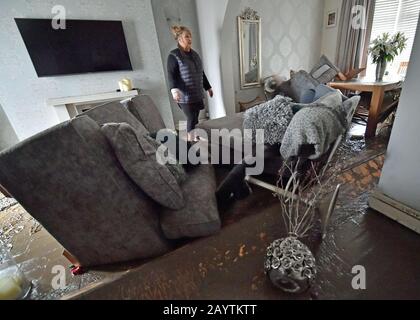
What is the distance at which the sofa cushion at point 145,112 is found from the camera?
1.68 metres

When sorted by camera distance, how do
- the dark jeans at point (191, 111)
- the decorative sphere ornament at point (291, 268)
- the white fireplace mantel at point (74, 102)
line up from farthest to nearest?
the white fireplace mantel at point (74, 102)
the dark jeans at point (191, 111)
the decorative sphere ornament at point (291, 268)

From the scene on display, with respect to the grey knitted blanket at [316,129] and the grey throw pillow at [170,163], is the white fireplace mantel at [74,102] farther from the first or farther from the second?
the grey knitted blanket at [316,129]

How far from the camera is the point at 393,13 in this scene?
10.00 feet

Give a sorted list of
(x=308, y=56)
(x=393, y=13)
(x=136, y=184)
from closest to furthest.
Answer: (x=136, y=184) < (x=393, y=13) < (x=308, y=56)

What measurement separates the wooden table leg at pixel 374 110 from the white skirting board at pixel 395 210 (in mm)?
1648

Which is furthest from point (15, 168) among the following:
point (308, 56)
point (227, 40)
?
point (308, 56)

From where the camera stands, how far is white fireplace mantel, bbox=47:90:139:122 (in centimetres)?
267

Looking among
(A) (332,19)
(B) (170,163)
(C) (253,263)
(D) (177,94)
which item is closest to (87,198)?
(B) (170,163)

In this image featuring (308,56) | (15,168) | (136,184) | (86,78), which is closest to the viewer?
(15,168)

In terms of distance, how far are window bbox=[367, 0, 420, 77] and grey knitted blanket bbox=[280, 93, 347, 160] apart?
2.53 metres

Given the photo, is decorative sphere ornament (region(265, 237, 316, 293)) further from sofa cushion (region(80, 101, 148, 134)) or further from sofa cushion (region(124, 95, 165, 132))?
sofa cushion (region(124, 95, 165, 132))

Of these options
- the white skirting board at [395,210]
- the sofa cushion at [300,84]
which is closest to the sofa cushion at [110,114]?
the white skirting board at [395,210]
